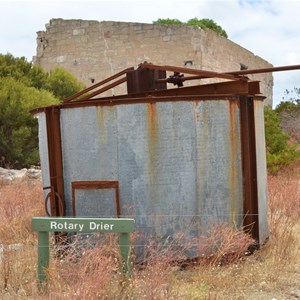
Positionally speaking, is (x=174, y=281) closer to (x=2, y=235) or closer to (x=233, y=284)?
(x=233, y=284)

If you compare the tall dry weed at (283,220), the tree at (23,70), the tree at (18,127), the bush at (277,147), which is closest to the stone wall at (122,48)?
the tree at (23,70)

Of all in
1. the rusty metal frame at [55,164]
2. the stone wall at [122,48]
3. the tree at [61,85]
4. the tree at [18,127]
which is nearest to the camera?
the rusty metal frame at [55,164]

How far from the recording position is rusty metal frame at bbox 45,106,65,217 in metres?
5.22

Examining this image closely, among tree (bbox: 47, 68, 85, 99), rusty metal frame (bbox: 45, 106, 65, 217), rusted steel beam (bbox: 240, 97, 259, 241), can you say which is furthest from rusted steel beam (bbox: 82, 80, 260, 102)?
tree (bbox: 47, 68, 85, 99)

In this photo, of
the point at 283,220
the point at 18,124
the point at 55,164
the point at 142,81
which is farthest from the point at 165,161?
the point at 18,124

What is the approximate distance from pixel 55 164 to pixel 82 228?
1369mm

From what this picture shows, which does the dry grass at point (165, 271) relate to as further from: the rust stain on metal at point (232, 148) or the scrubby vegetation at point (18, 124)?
the scrubby vegetation at point (18, 124)

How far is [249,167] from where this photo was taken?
515 cm

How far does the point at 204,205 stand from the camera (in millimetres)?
5027

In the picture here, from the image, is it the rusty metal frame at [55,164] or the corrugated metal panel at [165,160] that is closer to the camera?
the corrugated metal panel at [165,160]

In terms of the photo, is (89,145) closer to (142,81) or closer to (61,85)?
(142,81)

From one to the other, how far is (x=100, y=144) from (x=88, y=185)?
0.42 metres

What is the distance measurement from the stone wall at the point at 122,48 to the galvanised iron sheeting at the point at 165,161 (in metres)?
14.3

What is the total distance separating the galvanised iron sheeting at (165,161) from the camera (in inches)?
195
